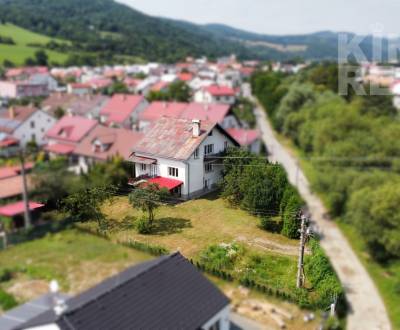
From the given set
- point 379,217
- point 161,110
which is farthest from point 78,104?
point 379,217

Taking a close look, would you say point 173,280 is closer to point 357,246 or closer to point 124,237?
point 124,237

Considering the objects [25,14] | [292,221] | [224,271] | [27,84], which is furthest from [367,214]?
[25,14]

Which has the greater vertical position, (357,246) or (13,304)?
(13,304)

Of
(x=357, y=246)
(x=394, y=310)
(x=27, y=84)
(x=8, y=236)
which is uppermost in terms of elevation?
(x=27, y=84)

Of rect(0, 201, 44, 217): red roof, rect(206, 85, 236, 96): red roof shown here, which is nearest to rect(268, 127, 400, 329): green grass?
rect(0, 201, 44, 217): red roof

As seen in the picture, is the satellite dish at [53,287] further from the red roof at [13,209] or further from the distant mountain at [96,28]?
the distant mountain at [96,28]

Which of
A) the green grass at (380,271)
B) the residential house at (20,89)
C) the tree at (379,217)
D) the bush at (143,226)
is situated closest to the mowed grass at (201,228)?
the bush at (143,226)
